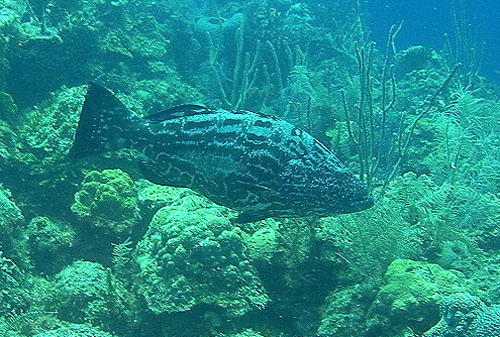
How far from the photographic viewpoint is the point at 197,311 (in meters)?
3.22

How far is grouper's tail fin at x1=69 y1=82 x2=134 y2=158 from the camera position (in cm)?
292

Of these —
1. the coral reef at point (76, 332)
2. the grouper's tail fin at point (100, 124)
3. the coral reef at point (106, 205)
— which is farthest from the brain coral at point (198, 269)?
the grouper's tail fin at point (100, 124)

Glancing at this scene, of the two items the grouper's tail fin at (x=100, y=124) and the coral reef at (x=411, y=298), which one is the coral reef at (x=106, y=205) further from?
the coral reef at (x=411, y=298)

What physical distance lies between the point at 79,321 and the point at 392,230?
2.69 m

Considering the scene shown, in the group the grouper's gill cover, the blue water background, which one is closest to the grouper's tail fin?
the grouper's gill cover

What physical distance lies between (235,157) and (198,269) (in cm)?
103

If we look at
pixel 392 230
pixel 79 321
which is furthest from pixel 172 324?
pixel 392 230

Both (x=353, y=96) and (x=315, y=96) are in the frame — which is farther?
(x=353, y=96)

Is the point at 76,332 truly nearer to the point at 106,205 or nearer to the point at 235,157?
the point at 106,205

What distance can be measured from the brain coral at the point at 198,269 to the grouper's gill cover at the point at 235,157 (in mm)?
569

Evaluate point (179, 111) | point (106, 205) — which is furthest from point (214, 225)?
point (106, 205)

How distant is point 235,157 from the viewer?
2.75 m

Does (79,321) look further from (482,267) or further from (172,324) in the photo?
(482,267)

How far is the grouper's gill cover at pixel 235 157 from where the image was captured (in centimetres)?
272
